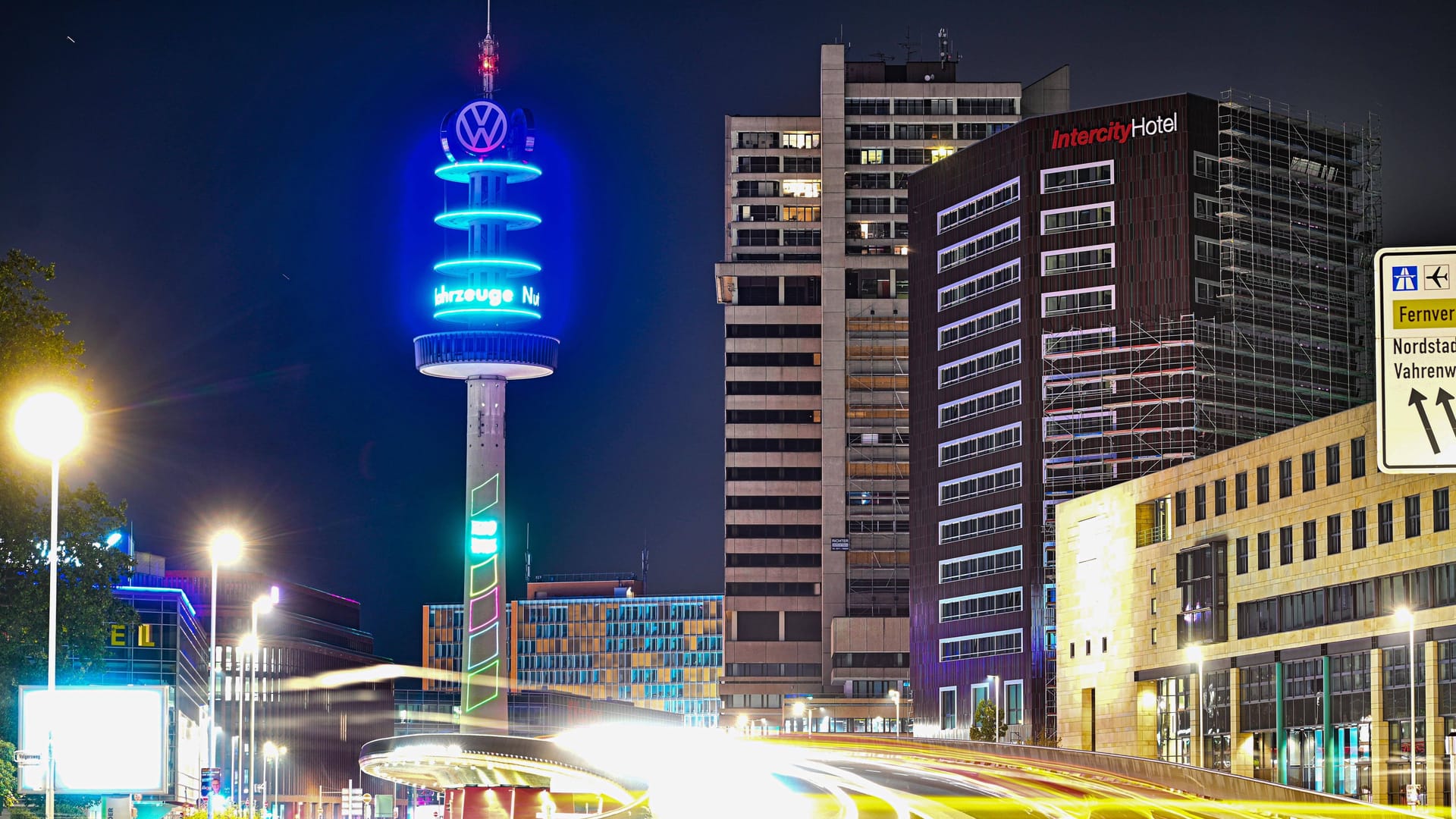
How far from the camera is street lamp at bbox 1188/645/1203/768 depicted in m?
119

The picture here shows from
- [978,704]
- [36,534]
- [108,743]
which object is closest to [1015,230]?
[978,704]

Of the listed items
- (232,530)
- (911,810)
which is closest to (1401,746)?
(911,810)

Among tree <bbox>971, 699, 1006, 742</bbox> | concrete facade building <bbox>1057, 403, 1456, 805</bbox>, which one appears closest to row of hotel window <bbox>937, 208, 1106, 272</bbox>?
concrete facade building <bbox>1057, 403, 1456, 805</bbox>

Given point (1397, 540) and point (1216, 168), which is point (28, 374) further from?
point (1216, 168)

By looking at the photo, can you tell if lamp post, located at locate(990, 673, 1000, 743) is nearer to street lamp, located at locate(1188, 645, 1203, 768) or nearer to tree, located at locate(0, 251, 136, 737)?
street lamp, located at locate(1188, 645, 1203, 768)

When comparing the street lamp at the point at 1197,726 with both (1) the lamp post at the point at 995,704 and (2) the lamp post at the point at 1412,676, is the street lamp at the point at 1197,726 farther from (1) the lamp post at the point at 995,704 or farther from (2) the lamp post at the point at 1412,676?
(1) the lamp post at the point at 995,704

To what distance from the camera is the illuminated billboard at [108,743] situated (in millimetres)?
44219

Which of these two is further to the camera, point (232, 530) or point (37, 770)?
point (232, 530)

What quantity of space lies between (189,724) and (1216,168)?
9792 cm

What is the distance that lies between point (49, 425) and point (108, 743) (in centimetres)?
767

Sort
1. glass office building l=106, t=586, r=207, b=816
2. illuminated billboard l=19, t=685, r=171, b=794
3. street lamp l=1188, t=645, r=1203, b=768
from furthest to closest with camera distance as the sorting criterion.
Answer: glass office building l=106, t=586, r=207, b=816 < street lamp l=1188, t=645, r=1203, b=768 < illuminated billboard l=19, t=685, r=171, b=794

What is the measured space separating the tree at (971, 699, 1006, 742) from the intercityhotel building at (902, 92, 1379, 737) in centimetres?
127

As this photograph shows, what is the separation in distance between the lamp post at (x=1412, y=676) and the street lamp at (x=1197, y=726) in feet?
75.0

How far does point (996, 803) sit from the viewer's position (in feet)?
237
